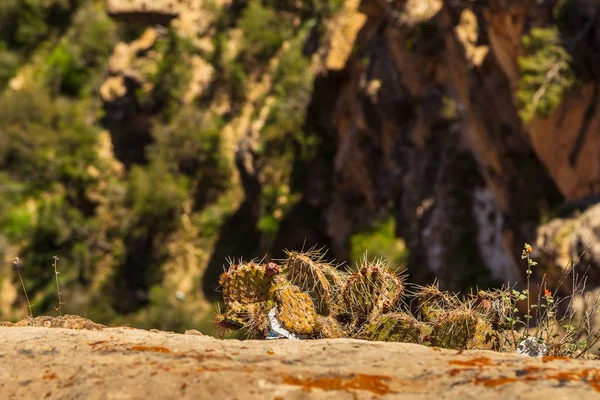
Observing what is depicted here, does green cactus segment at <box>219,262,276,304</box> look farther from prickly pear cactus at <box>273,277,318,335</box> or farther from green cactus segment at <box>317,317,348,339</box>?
green cactus segment at <box>317,317,348,339</box>

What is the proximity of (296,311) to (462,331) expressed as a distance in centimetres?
96

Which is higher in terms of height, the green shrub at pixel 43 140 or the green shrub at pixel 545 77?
the green shrub at pixel 545 77

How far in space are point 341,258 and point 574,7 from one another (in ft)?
34.2

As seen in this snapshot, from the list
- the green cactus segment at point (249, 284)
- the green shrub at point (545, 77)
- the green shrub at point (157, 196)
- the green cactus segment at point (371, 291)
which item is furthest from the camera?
the green shrub at point (157, 196)

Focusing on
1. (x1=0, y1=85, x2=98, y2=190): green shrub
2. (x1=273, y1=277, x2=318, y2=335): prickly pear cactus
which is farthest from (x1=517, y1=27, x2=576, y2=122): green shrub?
(x1=0, y1=85, x2=98, y2=190): green shrub

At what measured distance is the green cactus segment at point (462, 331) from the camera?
4379 millimetres

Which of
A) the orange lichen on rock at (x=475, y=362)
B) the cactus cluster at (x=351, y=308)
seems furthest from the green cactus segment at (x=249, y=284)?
the orange lichen on rock at (x=475, y=362)

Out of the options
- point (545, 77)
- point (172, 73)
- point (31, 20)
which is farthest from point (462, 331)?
point (31, 20)

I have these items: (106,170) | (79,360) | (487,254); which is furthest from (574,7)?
(106,170)

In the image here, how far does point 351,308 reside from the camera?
4.86m

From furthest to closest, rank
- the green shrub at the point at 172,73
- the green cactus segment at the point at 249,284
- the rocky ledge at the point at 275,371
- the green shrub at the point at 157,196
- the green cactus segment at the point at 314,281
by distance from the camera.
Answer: the green shrub at the point at 172,73
the green shrub at the point at 157,196
the green cactus segment at the point at 249,284
the green cactus segment at the point at 314,281
the rocky ledge at the point at 275,371

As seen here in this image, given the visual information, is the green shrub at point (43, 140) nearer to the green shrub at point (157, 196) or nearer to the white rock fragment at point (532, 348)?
the green shrub at point (157, 196)

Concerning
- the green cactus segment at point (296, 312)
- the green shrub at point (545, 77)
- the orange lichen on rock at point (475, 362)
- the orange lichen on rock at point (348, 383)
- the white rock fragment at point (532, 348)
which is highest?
the green shrub at point (545, 77)

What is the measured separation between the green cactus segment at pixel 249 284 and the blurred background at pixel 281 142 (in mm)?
6064
